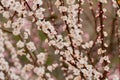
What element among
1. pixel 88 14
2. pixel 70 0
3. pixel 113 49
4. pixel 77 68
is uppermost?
pixel 88 14

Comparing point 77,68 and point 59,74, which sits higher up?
point 59,74

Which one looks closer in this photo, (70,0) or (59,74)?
(70,0)

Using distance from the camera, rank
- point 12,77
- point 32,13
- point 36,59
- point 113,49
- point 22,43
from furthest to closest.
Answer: point 113,49
point 12,77
point 36,59
point 22,43
point 32,13

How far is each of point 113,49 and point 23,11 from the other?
9.68ft


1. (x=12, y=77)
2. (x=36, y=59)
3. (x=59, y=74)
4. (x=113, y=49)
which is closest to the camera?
(x=36, y=59)

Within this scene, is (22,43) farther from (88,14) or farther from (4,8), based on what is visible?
(88,14)

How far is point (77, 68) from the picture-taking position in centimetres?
374

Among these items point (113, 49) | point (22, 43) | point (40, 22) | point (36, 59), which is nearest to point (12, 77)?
point (36, 59)

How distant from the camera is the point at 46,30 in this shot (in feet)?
11.6

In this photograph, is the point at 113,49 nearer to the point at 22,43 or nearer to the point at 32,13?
the point at 22,43

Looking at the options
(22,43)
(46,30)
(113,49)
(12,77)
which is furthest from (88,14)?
(46,30)

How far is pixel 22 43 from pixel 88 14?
9.45 feet

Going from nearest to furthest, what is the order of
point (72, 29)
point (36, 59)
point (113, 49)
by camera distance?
point (72, 29), point (36, 59), point (113, 49)

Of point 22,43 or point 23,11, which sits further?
point 22,43
